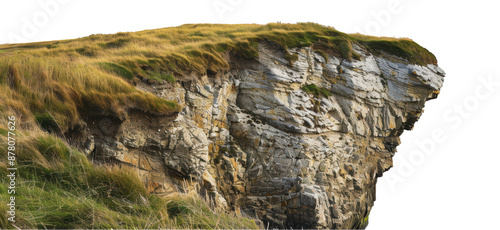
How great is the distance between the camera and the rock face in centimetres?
1063

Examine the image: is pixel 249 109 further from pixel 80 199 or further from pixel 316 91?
pixel 80 199

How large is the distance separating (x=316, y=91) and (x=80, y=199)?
40.5 ft

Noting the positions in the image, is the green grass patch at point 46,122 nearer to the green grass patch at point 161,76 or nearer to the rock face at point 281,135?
the rock face at point 281,135

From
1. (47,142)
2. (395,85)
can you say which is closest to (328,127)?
(395,85)

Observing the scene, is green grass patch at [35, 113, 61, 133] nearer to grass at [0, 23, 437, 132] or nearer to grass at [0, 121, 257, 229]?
grass at [0, 23, 437, 132]

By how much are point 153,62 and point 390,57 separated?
13.2 meters

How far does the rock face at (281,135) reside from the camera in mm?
10633

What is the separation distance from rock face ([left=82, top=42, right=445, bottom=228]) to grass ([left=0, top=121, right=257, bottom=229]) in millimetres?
3329

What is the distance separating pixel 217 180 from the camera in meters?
12.3

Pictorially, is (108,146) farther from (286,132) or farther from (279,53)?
(279,53)

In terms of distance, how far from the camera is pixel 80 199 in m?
4.78

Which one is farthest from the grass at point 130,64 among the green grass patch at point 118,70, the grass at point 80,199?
the grass at point 80,199

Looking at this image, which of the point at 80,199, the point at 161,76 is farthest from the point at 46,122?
the point at 161,76

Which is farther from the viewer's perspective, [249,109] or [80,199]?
[249,109]
